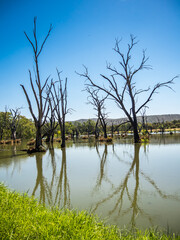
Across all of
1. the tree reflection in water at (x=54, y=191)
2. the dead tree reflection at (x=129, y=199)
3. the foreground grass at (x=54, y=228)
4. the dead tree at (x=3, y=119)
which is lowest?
the tree reflection in water at (x=54, y=191)

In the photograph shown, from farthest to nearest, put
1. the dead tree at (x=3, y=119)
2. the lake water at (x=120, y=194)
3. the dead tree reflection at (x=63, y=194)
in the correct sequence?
the dead tree at (x=3, y=119) → the dead tree reflection at (x=63, y=194) → the lake water at (x=120, y=194)

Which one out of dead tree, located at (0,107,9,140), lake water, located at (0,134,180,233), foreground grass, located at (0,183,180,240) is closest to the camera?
foreground grass, located at (0,183,180,240)

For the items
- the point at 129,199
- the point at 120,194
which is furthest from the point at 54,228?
the point at 120,194

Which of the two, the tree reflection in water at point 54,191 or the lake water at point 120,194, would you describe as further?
the tree reflection in water at point 54,191

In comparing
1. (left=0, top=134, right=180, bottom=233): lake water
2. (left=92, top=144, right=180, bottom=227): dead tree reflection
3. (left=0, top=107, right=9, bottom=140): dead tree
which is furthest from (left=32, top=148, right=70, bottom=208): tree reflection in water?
(left=0, top=107, right=9, bottom=140): dead tree

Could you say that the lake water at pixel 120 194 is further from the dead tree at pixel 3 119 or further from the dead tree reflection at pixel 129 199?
the dead tree at pixel 3 119

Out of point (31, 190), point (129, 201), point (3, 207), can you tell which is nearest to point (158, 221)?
point (129, 201)

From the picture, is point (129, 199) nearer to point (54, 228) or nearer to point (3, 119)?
point (54, 228)

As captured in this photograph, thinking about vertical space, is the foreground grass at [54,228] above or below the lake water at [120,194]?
above

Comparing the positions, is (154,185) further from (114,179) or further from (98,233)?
(98,233)

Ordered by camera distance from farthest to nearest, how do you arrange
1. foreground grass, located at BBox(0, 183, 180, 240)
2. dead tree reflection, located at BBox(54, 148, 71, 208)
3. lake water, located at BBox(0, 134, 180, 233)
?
dead tree reflection, located at BBox(54, 148, 71, 208) → lake water, located at BBox(0, 134, 180, 233) → foreground grass, located at BBox(0, 183, 180, 240)

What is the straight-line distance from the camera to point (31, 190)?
4215 mm

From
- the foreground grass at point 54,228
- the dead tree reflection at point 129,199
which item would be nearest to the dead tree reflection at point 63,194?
the dead tree reflection at point 129,199

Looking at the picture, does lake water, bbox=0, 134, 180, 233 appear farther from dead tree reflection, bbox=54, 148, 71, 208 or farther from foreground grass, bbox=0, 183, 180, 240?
foreground grass, bbox=0, 183, 180, 240
